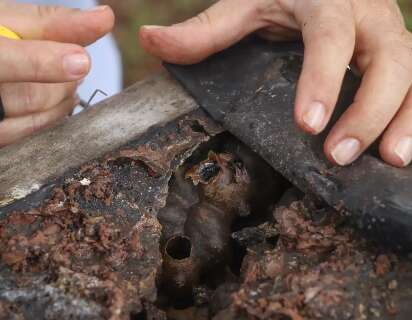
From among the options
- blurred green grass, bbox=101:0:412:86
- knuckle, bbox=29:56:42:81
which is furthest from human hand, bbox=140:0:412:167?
blurred green grass, bbox=101:0:412:86

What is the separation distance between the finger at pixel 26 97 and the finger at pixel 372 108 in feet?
3.10

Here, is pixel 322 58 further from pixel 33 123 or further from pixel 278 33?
pixel 33 123

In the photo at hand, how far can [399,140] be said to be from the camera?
1203 mm

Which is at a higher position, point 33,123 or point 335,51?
point 335,51

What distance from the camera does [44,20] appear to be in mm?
1468

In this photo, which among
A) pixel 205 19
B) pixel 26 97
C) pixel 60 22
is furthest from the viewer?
pixel 26 97

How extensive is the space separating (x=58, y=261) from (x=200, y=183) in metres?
0.38

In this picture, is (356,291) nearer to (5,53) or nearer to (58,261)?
(58,261)

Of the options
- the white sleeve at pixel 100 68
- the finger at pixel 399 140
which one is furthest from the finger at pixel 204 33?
the white sleeve at pixel 100 68

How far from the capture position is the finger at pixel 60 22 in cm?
139

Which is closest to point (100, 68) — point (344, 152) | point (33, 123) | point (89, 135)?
point (33, 123)

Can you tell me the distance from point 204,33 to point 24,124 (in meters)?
0.64

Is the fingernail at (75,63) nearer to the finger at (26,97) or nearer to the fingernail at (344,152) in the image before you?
the finger at (26,97)

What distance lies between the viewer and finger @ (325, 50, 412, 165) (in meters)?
1.15
